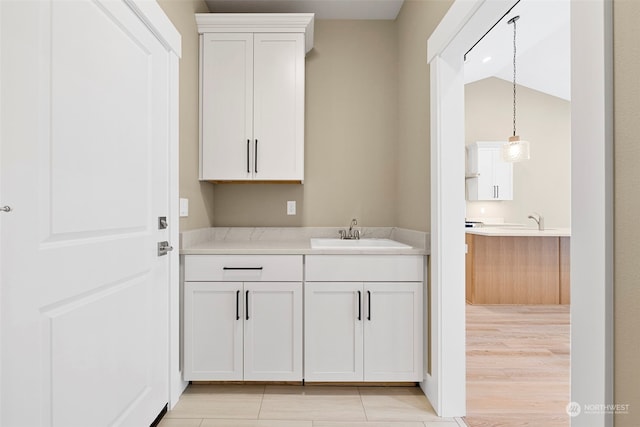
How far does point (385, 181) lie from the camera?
283 centimetres

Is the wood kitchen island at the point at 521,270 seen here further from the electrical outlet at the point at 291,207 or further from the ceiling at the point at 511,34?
the electrical outlet at the point at 291,207

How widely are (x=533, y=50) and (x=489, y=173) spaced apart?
1.78 metres

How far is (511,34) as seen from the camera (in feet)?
13.4

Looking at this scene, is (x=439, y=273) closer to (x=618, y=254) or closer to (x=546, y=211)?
(x=618, y=254)

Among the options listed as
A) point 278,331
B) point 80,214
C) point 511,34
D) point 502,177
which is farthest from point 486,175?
point 80,214

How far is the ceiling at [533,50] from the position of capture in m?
3.62

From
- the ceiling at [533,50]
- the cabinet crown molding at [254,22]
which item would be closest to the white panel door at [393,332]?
the cabinet crown molding at [254,22]

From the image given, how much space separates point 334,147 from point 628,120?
2.14 metres

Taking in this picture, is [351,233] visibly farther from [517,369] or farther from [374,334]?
[517,369]

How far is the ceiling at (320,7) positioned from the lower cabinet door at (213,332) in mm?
1950

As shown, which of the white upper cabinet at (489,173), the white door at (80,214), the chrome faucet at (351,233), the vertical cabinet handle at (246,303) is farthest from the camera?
the white upper cabinet at (489,173)

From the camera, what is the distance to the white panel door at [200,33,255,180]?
2488mm

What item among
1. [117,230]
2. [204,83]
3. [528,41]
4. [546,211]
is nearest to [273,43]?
[204,83]

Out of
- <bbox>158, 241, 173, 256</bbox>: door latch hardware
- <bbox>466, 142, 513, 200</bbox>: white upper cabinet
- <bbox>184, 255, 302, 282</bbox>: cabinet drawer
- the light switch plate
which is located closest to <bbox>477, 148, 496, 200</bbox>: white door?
<bbox>466, 142, 513, 200</bbox>: white upper cabinet
